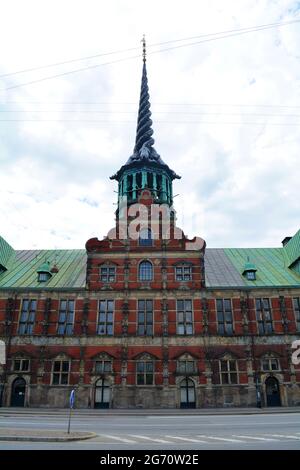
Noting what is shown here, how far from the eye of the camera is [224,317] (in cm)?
3284

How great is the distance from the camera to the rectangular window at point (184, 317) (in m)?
32.2

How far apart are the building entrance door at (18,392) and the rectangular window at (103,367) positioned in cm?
672

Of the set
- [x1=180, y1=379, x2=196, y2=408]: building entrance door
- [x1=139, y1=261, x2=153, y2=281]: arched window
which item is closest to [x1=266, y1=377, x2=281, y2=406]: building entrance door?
[x1=180, y1=379, x2=196, y2=408]: building entrance door

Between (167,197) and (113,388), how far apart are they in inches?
Answer: 838

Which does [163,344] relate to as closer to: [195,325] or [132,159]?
[195,325]

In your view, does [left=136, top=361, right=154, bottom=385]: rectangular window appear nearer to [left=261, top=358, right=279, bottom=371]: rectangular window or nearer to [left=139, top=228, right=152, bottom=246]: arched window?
[left=261, top=358, right=279, bottom=371]: rectangular window

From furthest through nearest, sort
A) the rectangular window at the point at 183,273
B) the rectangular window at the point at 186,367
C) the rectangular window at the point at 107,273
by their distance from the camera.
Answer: the rectangular window at the point at 107,273
the rectangular window at the point at 183,273
the rectangular window at the point at 186,367

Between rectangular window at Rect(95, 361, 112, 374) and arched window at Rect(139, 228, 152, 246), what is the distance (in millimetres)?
11742

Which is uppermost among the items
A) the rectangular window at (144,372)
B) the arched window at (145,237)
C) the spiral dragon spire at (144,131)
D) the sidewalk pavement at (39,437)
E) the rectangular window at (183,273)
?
the spiral dragon spire at (144,131)

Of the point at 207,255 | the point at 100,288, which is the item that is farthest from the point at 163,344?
the point at 207,255

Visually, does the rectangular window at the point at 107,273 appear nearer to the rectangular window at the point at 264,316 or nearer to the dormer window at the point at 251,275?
the dormer window at the point at 251,275

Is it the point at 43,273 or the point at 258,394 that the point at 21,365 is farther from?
the point at 258,394

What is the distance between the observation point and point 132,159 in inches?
1656

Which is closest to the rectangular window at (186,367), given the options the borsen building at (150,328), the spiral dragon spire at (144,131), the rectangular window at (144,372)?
the borsen building at (150,328)
